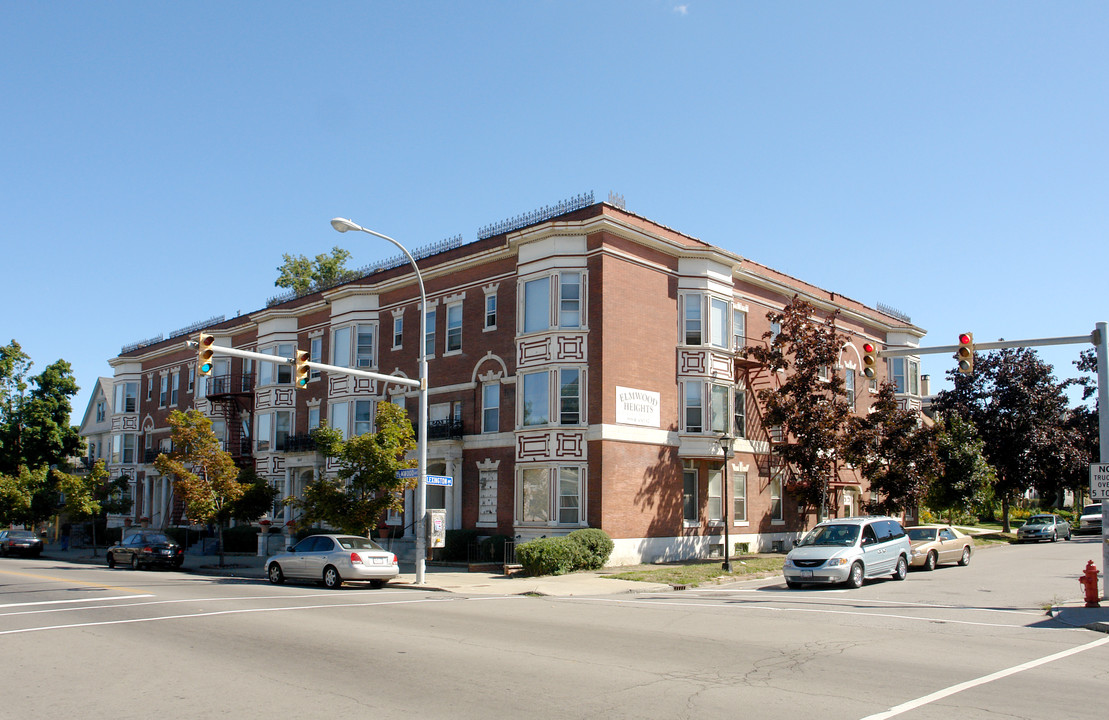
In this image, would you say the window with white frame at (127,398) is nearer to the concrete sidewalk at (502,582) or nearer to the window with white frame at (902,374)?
the concrete sidewalk at (502,582)

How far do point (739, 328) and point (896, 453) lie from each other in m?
7.61

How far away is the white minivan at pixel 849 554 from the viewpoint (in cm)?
2216

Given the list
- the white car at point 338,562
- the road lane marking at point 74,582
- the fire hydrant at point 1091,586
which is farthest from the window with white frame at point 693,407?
the road lane marking at point 74,582

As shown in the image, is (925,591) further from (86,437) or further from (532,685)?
(86,437)

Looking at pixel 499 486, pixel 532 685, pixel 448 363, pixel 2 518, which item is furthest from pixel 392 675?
pixel 2 518

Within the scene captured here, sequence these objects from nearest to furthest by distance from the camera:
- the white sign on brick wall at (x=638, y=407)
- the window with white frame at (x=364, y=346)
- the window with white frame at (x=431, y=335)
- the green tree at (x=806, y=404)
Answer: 1. the white sign on brick wall at (x=638, y=407)
2. the green tree at (x=806, y=404)
3. the window with white frame at (x=431, y=335)
4. the window with white frame at (x=364, y=346)

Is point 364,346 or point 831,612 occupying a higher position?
point 364,346

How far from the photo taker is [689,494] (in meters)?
31.8

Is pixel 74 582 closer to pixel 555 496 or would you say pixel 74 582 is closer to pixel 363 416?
pixel 555 496

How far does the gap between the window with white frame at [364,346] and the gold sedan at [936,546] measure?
22.5 meters

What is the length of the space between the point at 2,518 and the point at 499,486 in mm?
38980

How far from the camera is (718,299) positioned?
32.9 m

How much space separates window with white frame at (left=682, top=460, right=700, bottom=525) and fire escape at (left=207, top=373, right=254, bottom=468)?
81.1ft

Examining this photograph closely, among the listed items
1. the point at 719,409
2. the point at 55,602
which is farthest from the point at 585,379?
the point at 55,602
